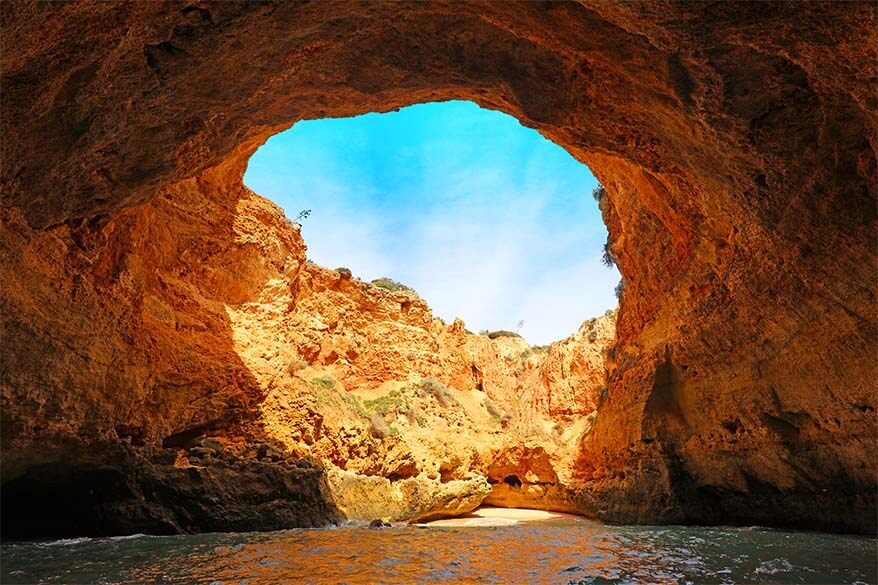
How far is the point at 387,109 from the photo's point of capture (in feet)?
31.7

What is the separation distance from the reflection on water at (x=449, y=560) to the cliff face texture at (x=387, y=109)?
6.95 feet

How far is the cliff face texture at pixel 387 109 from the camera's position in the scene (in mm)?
6273

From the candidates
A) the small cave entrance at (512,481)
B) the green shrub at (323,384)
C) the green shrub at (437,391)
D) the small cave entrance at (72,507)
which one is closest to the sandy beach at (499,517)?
the small cave entrance at (512,481)

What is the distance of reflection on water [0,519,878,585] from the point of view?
5.41m

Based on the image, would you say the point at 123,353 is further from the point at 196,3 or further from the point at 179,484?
the point at 196,3

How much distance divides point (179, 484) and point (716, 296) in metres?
12.3

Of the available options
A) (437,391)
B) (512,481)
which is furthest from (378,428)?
(512,481)

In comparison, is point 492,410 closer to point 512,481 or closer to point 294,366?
point 512,481

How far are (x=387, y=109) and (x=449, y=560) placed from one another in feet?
24.7

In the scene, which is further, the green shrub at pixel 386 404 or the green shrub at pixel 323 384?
the green shrub at pixel 386 404

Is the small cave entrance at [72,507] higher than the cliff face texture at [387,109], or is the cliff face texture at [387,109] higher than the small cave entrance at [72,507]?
the cliff face texture at [387,109]

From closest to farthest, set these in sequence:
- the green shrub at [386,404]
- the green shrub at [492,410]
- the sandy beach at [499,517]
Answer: the sandy beach at [499,517] < the green shrub at [386,404] < the green shrub at [492,410]

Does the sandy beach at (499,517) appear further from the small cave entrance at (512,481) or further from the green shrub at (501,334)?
the green shrub at (501,334)

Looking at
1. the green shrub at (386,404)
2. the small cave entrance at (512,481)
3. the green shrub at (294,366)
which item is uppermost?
the green shrub at (294,366)
